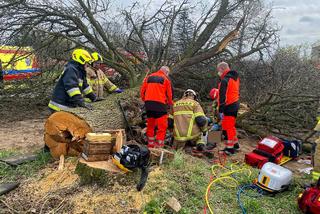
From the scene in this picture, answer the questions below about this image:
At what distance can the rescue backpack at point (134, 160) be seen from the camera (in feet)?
11.1

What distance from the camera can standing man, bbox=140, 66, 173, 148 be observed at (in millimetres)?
5184

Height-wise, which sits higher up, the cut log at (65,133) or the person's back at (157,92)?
the person's back at (157,92)

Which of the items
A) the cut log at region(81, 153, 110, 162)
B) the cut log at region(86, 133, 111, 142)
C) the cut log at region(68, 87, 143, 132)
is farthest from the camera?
the cut log at region(68, 87, 143, 132)

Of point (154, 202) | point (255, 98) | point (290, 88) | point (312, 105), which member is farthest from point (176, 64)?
point (154, 202)

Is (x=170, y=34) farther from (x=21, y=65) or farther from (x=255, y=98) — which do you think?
(x=21, y=65)

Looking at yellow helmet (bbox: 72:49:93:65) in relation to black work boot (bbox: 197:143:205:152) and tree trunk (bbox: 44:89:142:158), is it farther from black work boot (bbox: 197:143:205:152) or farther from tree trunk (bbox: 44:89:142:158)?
black work boot (bbox: 197:143:205:152)

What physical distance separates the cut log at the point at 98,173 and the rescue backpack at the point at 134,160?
0.09m

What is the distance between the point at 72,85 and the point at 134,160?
1.70m

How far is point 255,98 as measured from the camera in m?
7.05

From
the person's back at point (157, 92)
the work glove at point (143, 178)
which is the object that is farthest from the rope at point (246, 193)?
the person's back at point (157, 92)

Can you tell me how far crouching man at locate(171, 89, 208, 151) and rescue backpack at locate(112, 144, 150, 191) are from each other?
1.80 metres

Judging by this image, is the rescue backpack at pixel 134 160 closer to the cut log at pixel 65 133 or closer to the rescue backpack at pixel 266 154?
the cut log at pixel 65 133

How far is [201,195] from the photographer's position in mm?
3396

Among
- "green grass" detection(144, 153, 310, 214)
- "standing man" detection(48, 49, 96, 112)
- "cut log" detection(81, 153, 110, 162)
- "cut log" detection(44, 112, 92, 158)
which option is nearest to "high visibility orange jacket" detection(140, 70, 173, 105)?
"standing man" detection(48, 49, 96, 112)
